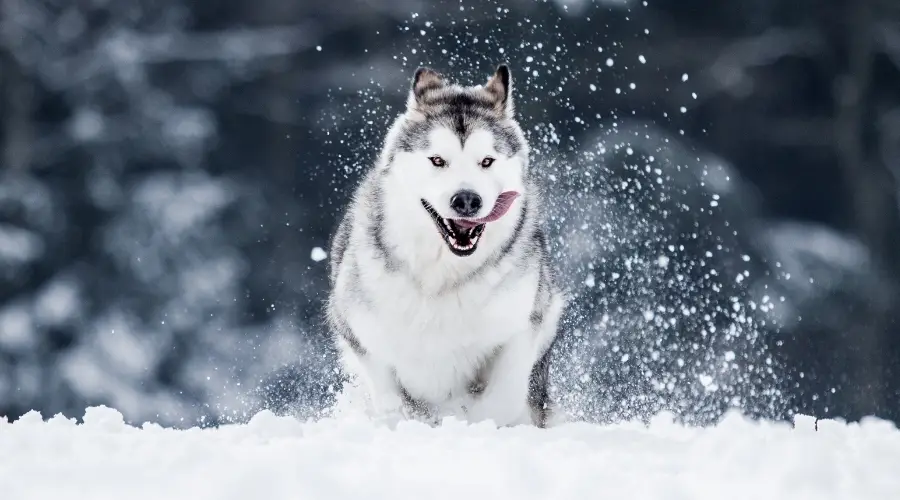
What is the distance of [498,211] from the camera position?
409 cm

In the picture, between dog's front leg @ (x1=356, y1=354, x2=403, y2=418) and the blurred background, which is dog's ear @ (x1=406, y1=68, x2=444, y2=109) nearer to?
dog's front leg @ (x1=356, y1=354, x2=403, y2=418)

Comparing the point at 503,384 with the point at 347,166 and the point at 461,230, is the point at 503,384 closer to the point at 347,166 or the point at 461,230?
the point at 461,230

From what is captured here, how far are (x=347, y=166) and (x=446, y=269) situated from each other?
37.2 ft

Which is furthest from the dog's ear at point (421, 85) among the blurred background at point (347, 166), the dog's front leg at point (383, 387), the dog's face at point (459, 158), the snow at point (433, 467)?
the blurred background at point (347, 166)

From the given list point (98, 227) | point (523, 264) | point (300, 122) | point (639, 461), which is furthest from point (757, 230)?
point (639, 461)

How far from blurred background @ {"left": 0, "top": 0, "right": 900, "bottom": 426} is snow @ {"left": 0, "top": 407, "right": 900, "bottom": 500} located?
8.28 meters

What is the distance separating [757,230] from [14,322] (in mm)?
10886

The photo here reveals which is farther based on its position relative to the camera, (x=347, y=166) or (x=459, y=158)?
→ (x=347, y=166)

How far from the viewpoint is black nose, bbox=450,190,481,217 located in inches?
149

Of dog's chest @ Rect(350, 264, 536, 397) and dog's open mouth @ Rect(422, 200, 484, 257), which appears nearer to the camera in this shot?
Answer: dog's open mouth @ Rect(422, 200, 484, 257)

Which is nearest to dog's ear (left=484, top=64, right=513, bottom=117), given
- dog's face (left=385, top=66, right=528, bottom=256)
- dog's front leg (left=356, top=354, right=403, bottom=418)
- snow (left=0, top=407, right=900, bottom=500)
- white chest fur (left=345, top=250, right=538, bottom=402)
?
dog's face (left=385, top=66, right=528, bottom=256)

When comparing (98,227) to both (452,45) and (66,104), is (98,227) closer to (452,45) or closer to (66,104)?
(66,104)

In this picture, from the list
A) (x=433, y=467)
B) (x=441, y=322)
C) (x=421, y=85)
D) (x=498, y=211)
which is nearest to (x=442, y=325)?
(x=441, y=322)

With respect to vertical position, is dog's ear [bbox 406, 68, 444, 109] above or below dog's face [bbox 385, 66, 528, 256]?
above
